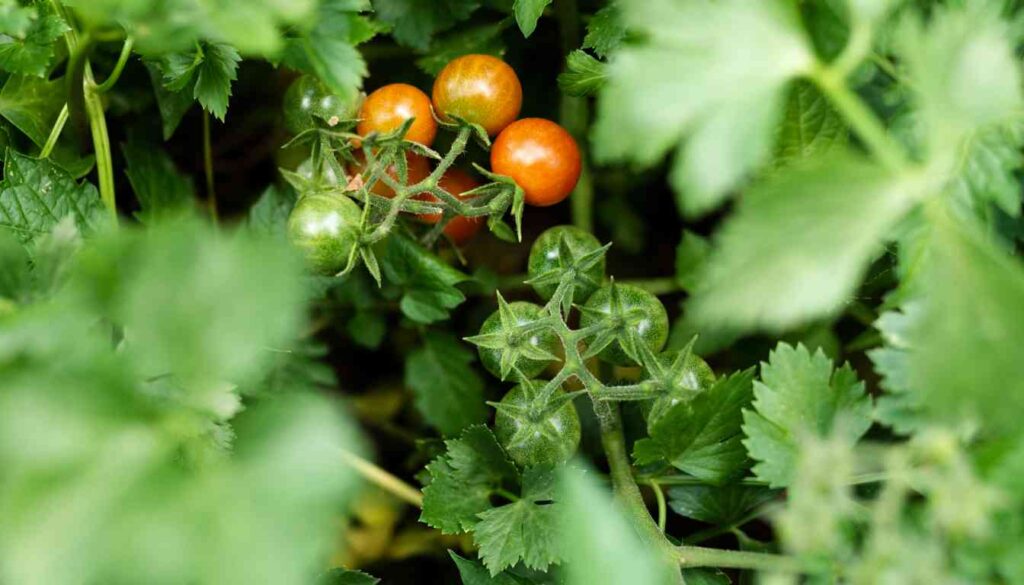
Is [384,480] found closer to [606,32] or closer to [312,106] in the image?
[312,106]

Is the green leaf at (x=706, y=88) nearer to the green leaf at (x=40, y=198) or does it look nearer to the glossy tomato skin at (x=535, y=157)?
the glossy tomato skin at (x=535, y=157)

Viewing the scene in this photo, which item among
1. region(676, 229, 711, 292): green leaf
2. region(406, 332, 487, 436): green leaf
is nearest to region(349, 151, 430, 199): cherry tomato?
region(406, 332, 487, 436): green leaf

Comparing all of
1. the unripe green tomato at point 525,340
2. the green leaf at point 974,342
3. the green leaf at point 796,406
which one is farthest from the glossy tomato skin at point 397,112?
the green leaf at point 974,342

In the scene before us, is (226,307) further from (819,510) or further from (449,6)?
(449,6)

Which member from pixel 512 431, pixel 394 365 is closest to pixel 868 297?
pixel 512 431

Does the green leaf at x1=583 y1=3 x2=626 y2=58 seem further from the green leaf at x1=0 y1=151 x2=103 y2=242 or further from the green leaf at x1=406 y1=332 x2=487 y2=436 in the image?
the green leaf at x1=0 y1=151 x2=103 y2=242
